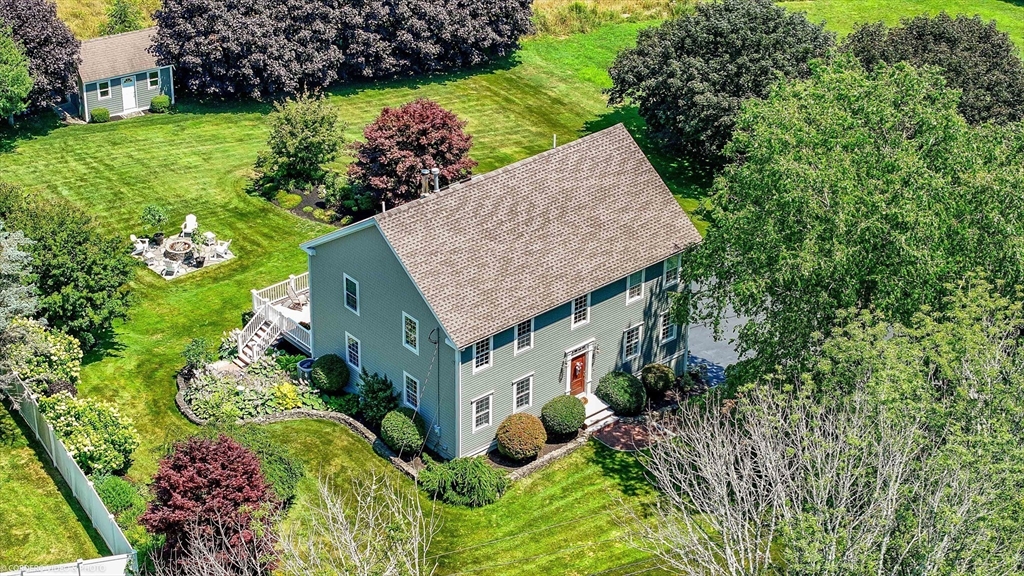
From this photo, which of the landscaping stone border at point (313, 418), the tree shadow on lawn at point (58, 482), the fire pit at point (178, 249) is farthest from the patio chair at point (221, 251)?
the tree shadow on lawn at point (58, 482)

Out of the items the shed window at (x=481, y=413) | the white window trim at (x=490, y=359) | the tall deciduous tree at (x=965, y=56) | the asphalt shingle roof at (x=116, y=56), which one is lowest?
the shed window at (x=481, y=413)

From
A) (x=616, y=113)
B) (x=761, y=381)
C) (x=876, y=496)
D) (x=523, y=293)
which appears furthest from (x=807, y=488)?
(x=616, y=113)

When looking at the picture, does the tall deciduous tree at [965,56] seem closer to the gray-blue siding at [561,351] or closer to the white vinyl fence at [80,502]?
the gray-blue siding at [561,351]

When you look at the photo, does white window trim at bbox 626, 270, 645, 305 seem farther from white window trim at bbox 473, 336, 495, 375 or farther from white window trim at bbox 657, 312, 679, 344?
white window trim at bbox 473, 336, 495, 375

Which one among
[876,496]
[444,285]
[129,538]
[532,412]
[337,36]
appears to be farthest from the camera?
[337,36]

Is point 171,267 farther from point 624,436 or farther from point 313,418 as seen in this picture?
point 624,436

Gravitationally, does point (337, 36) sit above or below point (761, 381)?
above

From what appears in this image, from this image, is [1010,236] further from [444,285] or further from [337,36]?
[337,36]
